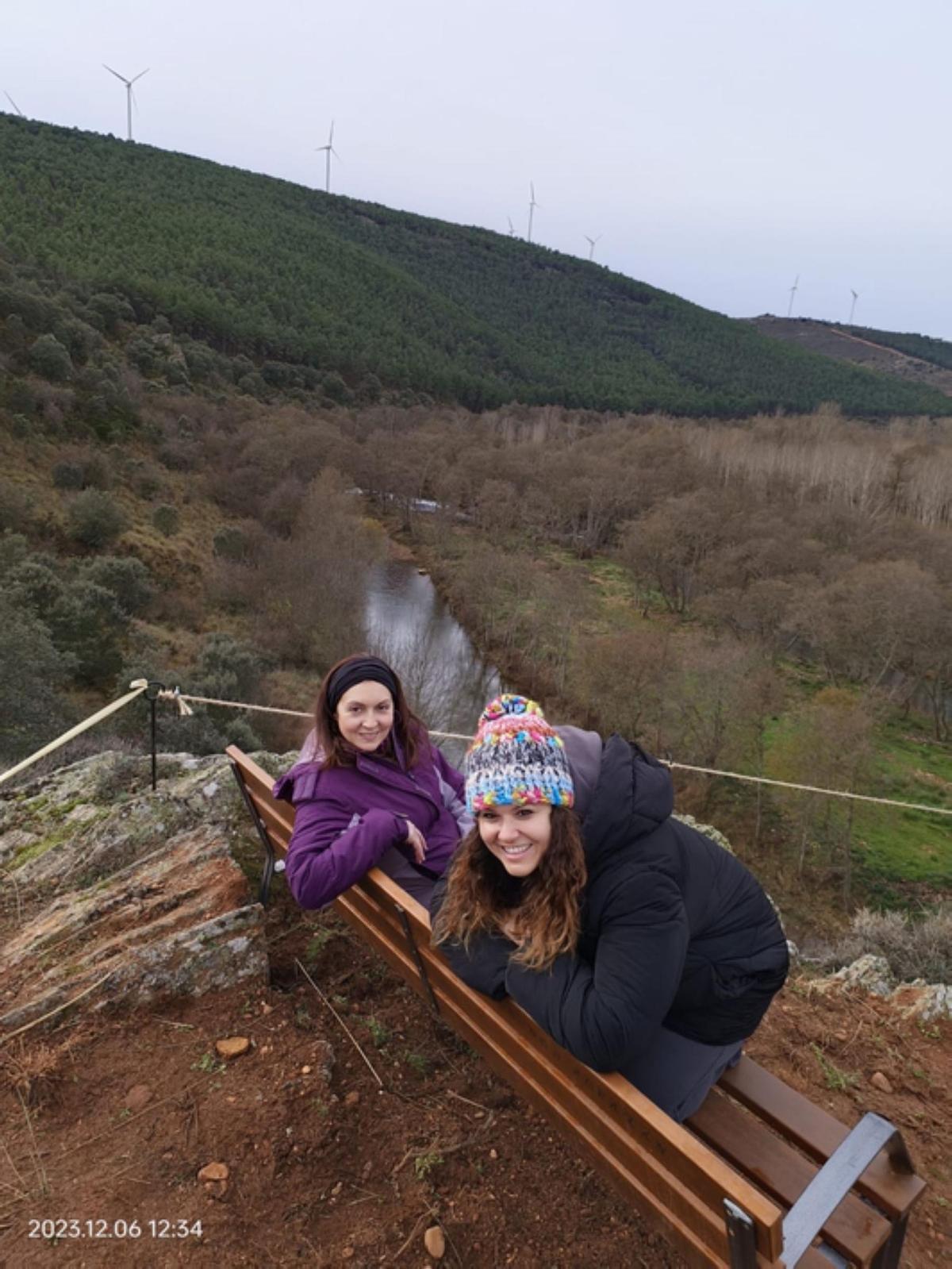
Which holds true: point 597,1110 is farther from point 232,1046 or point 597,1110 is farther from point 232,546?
point 232,546

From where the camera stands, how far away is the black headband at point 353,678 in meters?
2.75

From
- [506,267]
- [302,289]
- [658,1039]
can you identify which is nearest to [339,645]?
[658,1039]

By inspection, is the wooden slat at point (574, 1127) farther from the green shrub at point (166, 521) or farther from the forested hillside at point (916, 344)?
the forested hillside at point (916, 344)

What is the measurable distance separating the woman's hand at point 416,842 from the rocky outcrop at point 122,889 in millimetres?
844

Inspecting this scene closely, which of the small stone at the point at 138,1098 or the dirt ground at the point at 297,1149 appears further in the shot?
the small stone at the point at 138,1098

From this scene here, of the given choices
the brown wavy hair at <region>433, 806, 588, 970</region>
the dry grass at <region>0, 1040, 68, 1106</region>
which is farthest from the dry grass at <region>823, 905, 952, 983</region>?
the dry grass at <region>0, 1040, 68, 1106</region>

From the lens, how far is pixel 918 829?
20.9 meters

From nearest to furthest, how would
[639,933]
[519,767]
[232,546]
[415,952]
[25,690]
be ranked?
[639,933], [519,767], [415,952], [25,690], [232,546]

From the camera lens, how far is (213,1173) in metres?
2.17

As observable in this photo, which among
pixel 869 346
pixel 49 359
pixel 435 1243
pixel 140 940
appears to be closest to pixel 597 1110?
pixel 435 1243

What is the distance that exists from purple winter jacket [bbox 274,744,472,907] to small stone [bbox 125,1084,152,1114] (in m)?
0.79

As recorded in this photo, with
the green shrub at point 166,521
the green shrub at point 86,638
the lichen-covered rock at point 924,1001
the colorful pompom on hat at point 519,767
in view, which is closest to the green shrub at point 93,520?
the green shrub at point 166,521

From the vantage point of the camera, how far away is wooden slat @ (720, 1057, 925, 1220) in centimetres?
188

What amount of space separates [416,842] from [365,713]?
518mm
